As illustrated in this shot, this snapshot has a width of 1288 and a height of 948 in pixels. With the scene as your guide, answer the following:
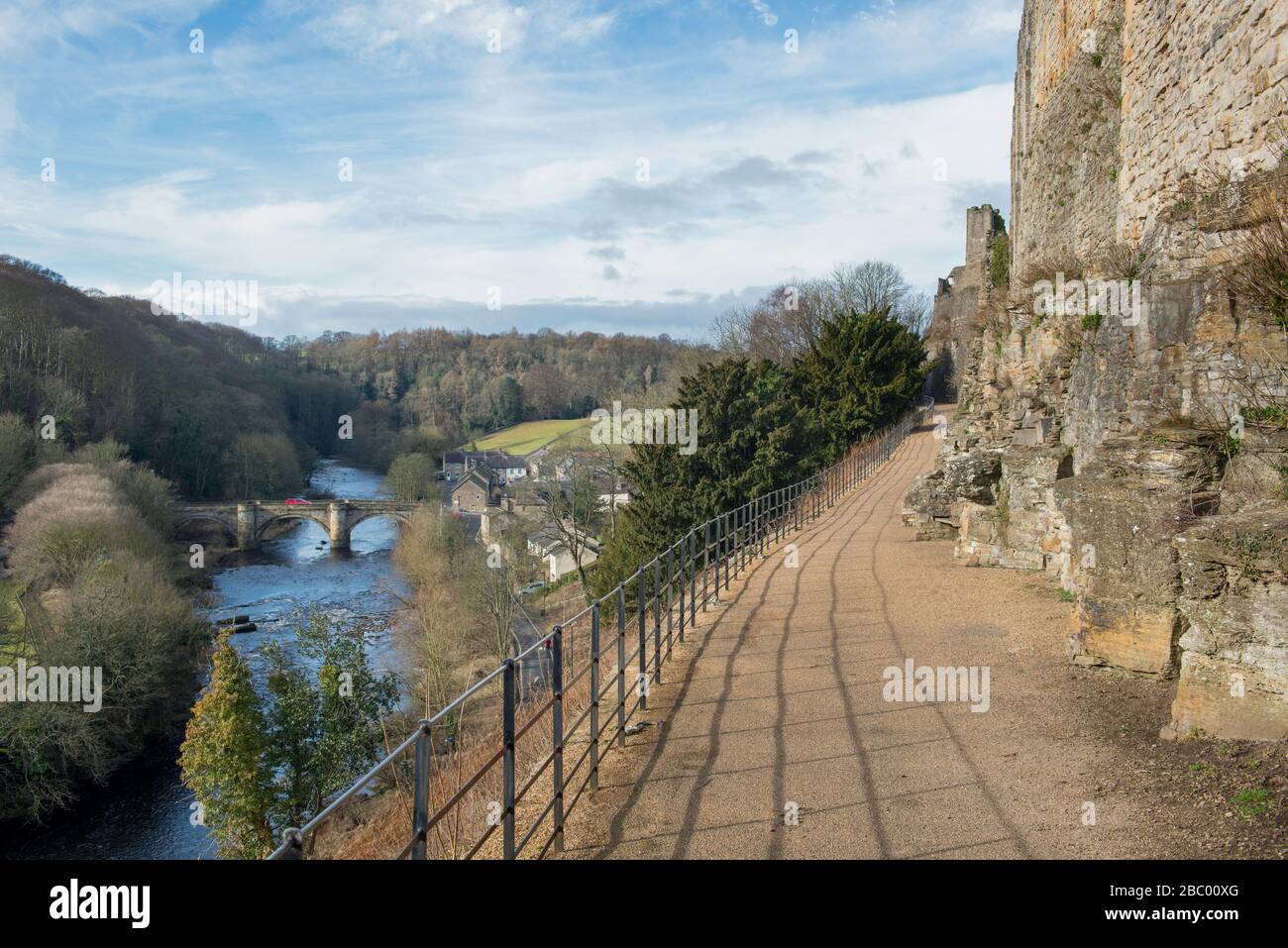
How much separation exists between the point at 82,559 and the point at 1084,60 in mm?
36860

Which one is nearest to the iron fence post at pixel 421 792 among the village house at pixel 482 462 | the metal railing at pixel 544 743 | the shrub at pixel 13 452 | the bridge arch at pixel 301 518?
the metal railing at pixel 544 743

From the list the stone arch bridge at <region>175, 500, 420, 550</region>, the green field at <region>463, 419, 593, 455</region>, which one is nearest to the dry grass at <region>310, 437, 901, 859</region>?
the stone arch bridge at <region>175, 500, 420, 550</region>

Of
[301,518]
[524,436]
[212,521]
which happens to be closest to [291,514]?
[301,518]

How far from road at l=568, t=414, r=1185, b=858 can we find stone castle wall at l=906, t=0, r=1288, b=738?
76 centimetres

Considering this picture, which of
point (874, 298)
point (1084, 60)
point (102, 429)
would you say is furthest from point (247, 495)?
point (1084, 60)

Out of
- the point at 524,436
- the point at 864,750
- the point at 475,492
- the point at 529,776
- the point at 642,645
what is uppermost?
the point at 524,436

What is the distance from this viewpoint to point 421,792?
133 inches

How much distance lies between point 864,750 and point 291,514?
61959mm

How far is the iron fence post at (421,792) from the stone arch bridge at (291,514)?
192ft

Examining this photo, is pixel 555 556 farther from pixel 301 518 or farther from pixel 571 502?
pixel 301 518

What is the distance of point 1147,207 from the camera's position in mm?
9148

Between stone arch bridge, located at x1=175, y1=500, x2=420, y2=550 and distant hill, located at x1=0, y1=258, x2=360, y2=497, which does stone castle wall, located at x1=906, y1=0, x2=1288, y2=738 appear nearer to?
stone arch bridge, located at x1=175, y1=500, x2=420, y2=550

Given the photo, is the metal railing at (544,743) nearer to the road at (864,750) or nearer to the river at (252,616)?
the road at (864,750)
